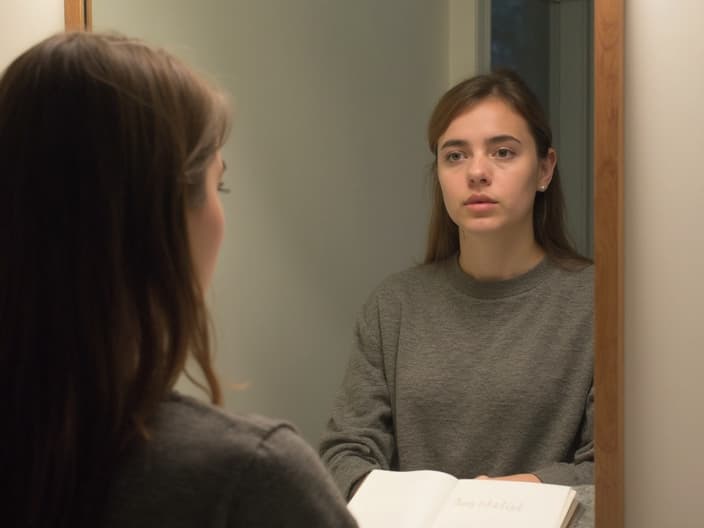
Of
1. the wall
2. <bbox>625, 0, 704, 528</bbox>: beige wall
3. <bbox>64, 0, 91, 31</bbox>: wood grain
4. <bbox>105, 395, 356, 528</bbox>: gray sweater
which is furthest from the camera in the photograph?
<bbox>64, 0, 91, 31</bbox>: wood grain

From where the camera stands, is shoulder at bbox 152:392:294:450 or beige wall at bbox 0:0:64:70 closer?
shoulder at bbox 152:392:294:450

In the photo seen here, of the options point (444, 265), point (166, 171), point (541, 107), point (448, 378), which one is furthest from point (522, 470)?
point (166, 171)

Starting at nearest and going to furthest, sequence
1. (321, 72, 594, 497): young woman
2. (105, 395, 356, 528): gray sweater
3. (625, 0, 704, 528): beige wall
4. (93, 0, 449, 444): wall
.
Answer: (105, 395, 356, 528): gray sweater < (625, 0, 704, 528): beige wall < (321, 72, 594, 497): young woman < (93, 0, 449, 444): wall

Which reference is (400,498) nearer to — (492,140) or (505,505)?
(505,505)

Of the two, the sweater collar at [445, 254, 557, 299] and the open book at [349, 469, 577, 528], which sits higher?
the sweater collar at [445, 254, 557, 299]

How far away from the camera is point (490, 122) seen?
3.73 feet

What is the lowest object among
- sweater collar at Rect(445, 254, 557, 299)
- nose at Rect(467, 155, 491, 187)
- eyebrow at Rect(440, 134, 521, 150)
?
sweater collar at Rect(445, 254, 557, 299)

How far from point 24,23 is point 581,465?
92cm

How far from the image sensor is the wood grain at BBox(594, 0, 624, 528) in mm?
1012

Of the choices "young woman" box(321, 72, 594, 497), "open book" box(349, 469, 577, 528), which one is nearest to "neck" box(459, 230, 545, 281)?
"young woman" box(321, 72, 594, 497)

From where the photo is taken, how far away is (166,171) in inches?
23.2

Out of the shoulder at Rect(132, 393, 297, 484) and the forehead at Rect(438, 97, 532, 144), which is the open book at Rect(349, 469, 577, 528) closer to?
the forehead at Rect(438, 97, 532, 144)

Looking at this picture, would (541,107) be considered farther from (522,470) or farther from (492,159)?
(522,470)

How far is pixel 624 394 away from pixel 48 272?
663 millimetres
